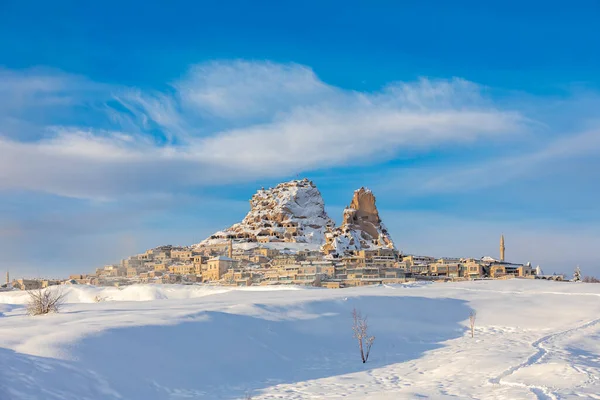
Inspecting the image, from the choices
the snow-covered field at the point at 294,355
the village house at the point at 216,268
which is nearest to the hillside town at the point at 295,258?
the village house at the point at 216,268

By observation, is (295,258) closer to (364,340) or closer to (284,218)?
(284,218)

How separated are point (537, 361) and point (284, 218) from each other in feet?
413

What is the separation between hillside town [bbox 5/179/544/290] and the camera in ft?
261

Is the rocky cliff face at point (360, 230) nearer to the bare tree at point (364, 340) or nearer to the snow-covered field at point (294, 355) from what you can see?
the snow-covered field at point (294, 355)

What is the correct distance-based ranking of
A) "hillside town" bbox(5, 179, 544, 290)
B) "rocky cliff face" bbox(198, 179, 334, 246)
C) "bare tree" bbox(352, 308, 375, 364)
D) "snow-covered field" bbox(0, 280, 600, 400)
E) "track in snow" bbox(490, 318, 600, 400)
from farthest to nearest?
1. "rocky cliff face" bbox(198, 179, 334, 246)
2. "hillside town" bbox(5, 179, 544, 290)
3. "bare tree" bbox(352, 308, 375, 364)
4. "snow-covered field" bbox(0, 280, 600, 400)
5. "track in snow" bbox(490, 318, 600, 400)

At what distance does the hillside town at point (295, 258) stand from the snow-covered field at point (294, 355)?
3710 cm

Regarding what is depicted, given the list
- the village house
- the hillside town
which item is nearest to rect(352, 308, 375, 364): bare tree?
the hillside town

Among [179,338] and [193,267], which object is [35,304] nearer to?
[179,338]

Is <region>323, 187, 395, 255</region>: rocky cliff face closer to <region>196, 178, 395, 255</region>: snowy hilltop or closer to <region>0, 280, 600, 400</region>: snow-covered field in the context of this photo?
<region>196, 178, 395, 255</region>: snowy hilltop

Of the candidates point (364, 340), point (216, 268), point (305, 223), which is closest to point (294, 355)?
point (364, 340)

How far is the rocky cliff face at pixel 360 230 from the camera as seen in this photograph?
109 metres

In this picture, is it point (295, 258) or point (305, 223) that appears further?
point (305, 223)

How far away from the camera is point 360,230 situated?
120 m

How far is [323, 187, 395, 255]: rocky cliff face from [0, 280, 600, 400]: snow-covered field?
72573 millimetres
